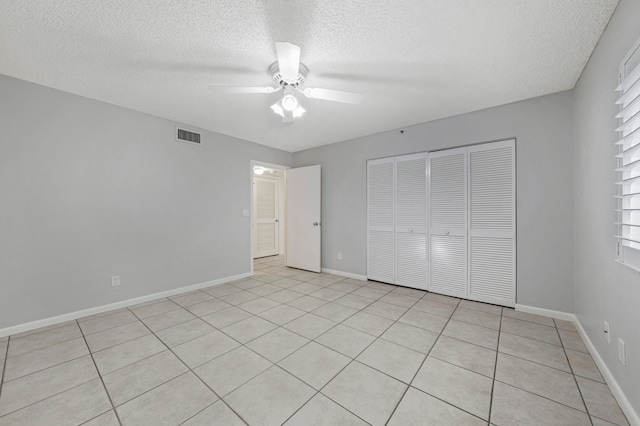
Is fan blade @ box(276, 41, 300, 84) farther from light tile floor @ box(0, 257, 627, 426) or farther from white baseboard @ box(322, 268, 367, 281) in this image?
white baseboard @ box(322, 268, 367, 281)

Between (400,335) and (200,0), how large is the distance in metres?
3.07

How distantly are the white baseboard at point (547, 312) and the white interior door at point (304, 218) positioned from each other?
3074mm

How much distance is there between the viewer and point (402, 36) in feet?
5.93

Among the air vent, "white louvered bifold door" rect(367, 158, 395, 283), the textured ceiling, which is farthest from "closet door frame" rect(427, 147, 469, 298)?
the air vent

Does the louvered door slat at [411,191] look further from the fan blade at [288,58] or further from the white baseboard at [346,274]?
the fan blade at [288,58]

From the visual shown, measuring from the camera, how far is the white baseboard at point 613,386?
133cm

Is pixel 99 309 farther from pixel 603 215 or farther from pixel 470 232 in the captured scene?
pixel 603 215

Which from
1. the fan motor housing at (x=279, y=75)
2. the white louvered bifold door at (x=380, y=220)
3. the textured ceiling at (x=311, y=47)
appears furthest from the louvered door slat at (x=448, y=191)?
the fan motor housing at (x=279, y=75)

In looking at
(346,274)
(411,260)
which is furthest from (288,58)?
(346,274)

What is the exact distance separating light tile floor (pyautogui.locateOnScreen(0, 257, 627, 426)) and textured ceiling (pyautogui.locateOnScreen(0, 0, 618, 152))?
8.28ft

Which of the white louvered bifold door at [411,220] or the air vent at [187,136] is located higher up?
the air vent at [187,136]

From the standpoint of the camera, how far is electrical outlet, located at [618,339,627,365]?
56.5 inches

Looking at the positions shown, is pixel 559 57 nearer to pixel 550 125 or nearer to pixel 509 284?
pixel 550 125

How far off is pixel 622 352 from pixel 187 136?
488cm
